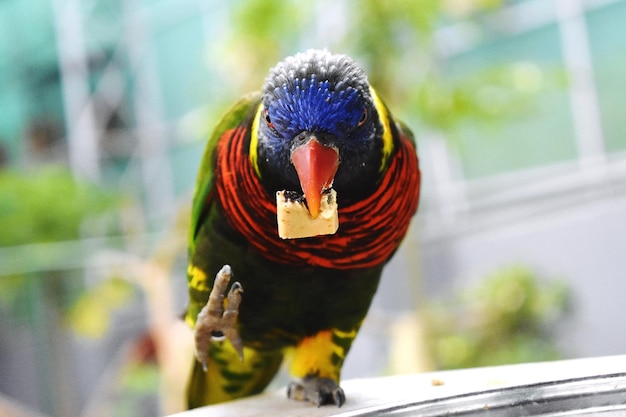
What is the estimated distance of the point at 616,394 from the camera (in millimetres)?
1104

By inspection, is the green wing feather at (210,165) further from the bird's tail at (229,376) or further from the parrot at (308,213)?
the bird's tail at (229,376)

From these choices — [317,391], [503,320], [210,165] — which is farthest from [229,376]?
[503,320]

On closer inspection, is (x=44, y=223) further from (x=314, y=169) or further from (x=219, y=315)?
(x=314, y=169)

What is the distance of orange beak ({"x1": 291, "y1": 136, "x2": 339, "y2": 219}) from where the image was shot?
1040 millimetres

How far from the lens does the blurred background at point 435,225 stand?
3082 millimetres

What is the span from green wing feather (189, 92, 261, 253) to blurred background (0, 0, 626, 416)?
60.6 inches

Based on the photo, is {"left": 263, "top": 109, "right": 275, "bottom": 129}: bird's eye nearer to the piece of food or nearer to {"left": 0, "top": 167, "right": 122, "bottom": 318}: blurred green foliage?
the piece of food

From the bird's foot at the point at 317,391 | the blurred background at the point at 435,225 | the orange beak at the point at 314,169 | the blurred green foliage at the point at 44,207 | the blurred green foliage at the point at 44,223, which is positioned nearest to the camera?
the orange beak at the point at 314,169

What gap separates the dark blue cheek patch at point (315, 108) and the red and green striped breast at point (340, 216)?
16 cm

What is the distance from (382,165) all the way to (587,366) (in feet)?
1.75

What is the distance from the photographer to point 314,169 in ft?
3.40

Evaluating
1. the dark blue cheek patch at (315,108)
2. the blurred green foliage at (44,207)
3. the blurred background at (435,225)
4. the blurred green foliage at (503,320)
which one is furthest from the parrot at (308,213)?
the blurred green foliage at (44,207)

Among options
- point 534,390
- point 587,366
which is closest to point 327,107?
point 534,390

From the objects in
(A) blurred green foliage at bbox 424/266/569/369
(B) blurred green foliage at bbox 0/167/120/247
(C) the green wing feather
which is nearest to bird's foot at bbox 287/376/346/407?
(C) the green wing feather
